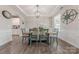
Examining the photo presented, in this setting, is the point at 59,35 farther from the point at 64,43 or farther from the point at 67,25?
the point at 67,25

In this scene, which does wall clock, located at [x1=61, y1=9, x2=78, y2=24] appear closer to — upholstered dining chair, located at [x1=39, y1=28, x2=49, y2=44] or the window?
the window

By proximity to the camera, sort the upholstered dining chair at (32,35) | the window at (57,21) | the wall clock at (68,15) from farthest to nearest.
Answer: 1. the upholstered dining chair at (32,35)
2. the wall clock at (68,15)
3. the window at (57,21)

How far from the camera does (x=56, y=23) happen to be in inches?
168

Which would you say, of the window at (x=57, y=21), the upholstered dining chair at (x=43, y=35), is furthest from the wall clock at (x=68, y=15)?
the upholstered dining chair at (x=43, y=35)

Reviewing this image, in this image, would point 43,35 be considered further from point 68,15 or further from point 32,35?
point 68,15

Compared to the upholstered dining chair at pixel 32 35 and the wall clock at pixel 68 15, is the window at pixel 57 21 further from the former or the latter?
the upholstered dining chair at pixel 32 35

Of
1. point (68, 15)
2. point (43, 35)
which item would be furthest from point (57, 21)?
point (43, 35)

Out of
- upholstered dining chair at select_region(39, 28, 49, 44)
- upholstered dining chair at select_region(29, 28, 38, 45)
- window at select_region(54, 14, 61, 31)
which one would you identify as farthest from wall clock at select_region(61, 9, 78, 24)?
upholstered dining chair at select_region(29, 28, 38, 45)

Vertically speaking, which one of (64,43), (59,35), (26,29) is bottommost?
(64,43)

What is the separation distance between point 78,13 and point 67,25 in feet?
3.79

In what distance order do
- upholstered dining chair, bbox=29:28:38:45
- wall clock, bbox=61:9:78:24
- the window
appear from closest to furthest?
the window → wall clock, bbox=61:9:78:24 → upholstered dining chair, bbox=29:28:38:45

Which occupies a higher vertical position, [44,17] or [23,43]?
[44,17]
